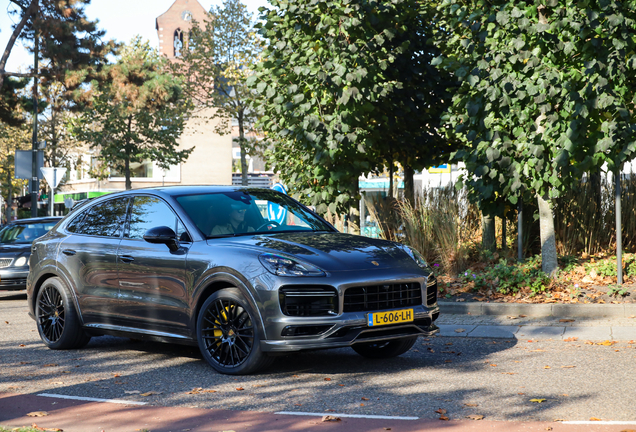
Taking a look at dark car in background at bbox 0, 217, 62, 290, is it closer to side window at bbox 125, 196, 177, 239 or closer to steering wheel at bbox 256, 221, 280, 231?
side window at bbox 125, 196, 177, 239

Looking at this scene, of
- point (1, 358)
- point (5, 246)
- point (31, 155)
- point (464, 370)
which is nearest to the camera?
point (464, 370)

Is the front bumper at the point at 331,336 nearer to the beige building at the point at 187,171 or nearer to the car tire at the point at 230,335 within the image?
the car tire at the point at 230,335

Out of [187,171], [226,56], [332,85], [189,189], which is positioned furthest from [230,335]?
[187,171]

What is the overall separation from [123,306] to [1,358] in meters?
Answer: 1.52

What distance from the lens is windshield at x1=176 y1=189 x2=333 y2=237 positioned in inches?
285

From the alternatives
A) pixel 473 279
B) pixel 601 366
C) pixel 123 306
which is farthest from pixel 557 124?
pixel 123 306

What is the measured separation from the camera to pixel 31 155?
90.3 feet

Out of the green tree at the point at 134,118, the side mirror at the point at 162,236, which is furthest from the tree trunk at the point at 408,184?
the green tree at the point at 134,118

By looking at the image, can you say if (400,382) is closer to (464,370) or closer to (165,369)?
(464,370)

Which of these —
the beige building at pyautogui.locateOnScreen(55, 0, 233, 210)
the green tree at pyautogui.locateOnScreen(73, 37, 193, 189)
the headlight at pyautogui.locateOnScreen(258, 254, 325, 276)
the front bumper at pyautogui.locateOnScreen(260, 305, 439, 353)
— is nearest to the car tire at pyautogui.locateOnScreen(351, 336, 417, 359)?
the front bumper at pyautogui.locateOnScreen(260, 305, 439, 353)

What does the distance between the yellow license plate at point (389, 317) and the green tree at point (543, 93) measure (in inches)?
193

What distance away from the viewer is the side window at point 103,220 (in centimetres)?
793

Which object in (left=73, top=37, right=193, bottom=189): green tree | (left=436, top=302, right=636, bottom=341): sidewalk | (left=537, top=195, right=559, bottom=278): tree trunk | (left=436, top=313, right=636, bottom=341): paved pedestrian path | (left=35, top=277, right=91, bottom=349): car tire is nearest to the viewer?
(left=35, top=277, right=91, bottom=349): car tire

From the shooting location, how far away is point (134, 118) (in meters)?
36.8
